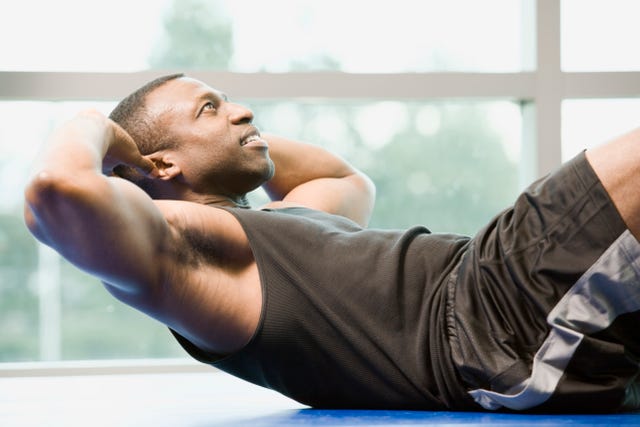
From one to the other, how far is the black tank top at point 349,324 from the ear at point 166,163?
25 cm

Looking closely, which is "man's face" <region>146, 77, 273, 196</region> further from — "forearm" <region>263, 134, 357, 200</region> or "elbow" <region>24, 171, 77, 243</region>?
"elbow" <region>24, 171, 77, 243</region>

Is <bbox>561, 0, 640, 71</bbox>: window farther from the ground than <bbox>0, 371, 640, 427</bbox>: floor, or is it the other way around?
<bbox>561, 0, 640, 71</bbox>: window

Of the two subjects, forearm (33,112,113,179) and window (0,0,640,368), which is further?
window (0,0,640,368)

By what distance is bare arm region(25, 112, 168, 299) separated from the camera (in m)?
1.06

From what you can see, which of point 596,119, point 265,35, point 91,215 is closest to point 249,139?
point 91,215

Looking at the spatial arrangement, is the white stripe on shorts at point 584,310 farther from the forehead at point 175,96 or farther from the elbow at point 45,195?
the forehead at point 175,96

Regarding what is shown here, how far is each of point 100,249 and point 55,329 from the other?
163 centimetres

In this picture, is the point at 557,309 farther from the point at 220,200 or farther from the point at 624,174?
the point at 220,200

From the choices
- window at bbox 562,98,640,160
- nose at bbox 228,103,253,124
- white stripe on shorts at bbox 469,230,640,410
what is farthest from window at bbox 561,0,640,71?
white stripe on shorts at bbox 469,230,640,410

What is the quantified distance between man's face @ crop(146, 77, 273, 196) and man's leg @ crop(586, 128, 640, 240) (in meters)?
0.68

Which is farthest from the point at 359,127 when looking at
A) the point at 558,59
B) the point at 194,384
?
the point at 194,384

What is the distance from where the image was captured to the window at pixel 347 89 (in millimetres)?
2531

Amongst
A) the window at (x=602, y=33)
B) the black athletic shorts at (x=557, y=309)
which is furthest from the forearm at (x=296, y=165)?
the window at (x=602, y=33)

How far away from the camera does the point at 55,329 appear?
260 cm
